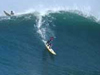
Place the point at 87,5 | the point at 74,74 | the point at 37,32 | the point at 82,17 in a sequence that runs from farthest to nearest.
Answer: the point at 87,5
the point at 82,17
the point at 37,32
the point at 74,74

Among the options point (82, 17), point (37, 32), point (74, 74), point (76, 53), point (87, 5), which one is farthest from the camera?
point (87, 5)

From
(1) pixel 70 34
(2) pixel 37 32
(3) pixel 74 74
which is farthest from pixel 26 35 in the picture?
(3) pixel 74 74

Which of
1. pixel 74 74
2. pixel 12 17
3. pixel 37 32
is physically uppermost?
Answer: pixel 12 17

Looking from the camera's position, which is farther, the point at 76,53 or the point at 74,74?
the point at 76,53

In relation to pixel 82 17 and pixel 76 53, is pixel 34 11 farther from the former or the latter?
pixel 76 53

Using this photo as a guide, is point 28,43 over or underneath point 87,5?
underneath

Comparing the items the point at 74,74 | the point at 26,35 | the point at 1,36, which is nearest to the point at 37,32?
the point at 26,35
